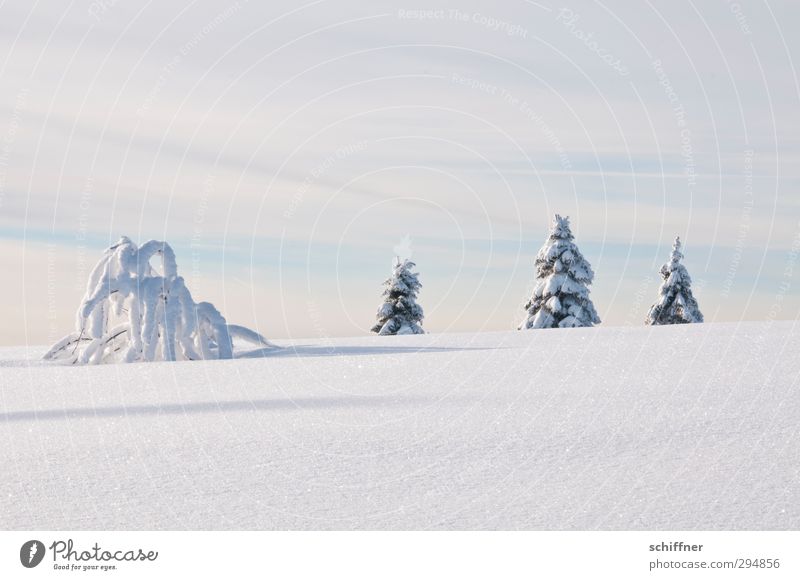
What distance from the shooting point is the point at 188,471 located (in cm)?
762

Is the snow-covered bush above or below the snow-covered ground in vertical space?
above

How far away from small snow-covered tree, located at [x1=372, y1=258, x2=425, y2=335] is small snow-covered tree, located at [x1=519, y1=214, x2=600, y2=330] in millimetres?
5423

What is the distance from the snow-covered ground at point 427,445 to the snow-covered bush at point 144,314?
2.75m

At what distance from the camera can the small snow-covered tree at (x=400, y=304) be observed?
4188 cm

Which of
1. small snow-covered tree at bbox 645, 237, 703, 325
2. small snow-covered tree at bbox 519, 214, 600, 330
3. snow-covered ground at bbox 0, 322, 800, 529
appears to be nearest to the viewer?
snow-covered ground at bbox 0, 322, 800, 529

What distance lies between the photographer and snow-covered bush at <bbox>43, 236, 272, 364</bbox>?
15.4 meters
